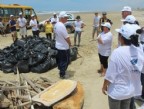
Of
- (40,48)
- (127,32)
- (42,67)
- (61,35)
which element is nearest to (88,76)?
(42,67)

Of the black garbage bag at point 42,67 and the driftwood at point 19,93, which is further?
the black garbage bag at point 42,67

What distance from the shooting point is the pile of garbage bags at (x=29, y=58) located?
1070 centimetres

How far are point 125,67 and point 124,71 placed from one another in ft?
0.20

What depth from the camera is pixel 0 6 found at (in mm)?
28812

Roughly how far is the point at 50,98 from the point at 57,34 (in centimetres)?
266

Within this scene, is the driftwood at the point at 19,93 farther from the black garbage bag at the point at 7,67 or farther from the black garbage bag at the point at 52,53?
the black garbage bag at the point at 52,53

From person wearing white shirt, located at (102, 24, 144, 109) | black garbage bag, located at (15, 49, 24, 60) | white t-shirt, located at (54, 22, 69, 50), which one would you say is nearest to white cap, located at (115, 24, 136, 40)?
person wearing white shirt, located at (102, 24, 144, 109)

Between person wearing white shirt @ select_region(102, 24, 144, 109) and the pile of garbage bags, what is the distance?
6.35 meters

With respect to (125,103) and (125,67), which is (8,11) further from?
(125,67)

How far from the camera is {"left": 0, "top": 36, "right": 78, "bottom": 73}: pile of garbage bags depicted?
10.7 meters

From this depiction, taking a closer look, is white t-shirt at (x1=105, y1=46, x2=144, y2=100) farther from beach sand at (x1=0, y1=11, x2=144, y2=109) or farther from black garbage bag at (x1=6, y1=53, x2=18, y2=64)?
black garbage bag at (x1=6, y1=53, x2=18, y2=64)

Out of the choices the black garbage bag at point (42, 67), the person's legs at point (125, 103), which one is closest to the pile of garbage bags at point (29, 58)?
the black garbage bag at point (42, 67)

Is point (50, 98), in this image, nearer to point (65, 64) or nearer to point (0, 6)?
point (65, 64)

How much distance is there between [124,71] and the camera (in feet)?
14.3
